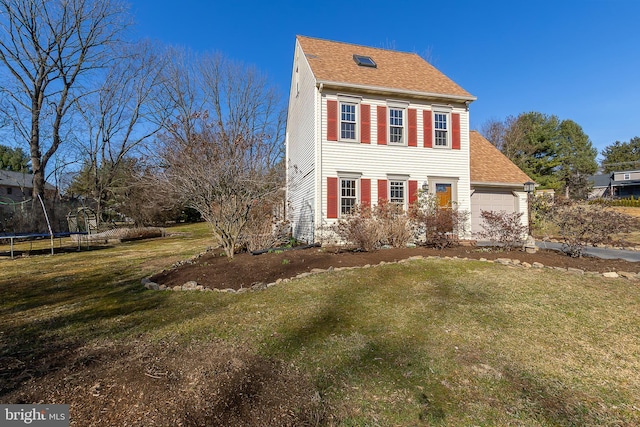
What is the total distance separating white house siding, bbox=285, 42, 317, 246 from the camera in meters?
11.5

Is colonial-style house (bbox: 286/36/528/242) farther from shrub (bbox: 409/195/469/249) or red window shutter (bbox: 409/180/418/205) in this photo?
shrub (bbox: 409/195/469/249)

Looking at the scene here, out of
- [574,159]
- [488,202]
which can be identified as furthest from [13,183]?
[574,159]

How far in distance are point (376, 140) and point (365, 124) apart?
71 centimetres

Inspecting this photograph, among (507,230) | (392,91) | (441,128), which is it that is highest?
(392,91)

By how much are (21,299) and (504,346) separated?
7.22 m

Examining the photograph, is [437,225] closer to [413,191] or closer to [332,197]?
[413,191]

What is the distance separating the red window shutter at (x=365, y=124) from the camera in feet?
37.4

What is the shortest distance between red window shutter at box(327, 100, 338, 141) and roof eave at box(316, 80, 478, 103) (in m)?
0.62

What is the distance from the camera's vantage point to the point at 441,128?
1227 cm

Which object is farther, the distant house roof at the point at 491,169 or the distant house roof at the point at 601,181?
the distant house roof at the point at 601,181

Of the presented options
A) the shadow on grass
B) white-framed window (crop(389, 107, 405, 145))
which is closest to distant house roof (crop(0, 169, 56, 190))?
the shadow on grass

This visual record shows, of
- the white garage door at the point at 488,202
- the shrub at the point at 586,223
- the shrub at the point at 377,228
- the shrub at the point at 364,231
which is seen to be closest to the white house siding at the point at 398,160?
the white garage door at the point at 488,202

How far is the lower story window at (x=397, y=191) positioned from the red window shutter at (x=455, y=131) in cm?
270

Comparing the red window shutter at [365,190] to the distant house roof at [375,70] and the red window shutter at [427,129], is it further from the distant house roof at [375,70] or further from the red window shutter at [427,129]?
the distant house roof at [375,70]
